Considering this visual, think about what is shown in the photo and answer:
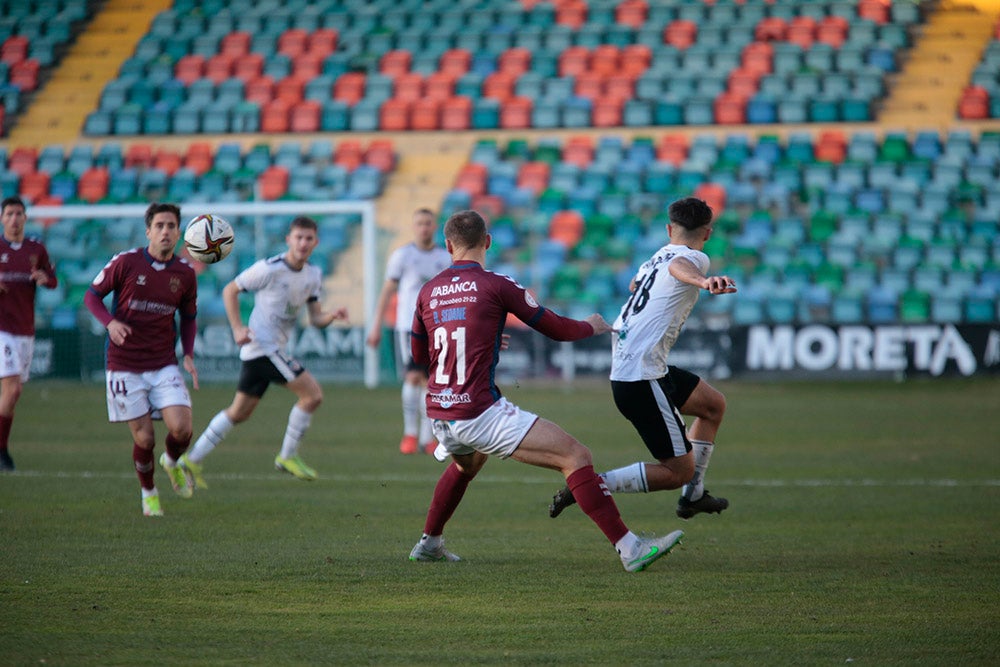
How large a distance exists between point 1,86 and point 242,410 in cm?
2360

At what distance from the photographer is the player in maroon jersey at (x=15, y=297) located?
11914 mm

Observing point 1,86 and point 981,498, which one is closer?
point 981,498

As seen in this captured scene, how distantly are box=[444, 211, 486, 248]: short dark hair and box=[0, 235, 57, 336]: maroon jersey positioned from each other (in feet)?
20.7

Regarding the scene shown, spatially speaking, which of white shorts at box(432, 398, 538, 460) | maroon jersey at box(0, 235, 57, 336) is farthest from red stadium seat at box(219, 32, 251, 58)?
white shorts at box(432, 398, 538, 460)

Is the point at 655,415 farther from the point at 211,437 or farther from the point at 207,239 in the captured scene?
the point at 211,437

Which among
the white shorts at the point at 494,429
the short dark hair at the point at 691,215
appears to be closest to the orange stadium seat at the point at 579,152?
the short dark hair at the point at 691,215

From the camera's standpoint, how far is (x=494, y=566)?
744 cm

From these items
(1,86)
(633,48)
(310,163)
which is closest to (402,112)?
(310,163)

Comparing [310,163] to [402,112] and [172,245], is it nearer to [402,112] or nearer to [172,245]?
[402,112]

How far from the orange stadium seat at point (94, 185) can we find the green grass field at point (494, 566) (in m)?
14.8

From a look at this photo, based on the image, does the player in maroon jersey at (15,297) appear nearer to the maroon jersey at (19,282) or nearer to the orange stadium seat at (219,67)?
the maroon jersey at (19,282)

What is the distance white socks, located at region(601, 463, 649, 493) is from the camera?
25.3ft

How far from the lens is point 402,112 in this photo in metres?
29.0

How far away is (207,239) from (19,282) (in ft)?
11.4
